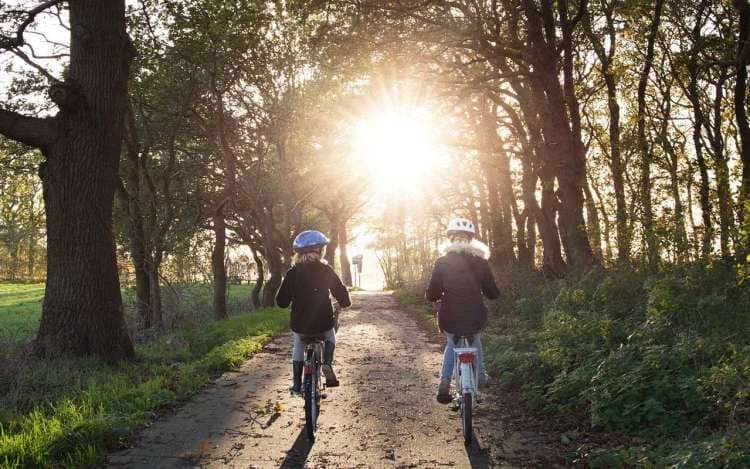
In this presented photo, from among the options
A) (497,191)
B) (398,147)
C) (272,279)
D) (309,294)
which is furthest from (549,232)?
(309,294)

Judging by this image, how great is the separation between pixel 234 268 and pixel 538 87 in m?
18.7

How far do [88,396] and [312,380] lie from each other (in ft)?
9.44

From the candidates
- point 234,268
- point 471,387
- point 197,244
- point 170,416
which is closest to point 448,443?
point 471,387

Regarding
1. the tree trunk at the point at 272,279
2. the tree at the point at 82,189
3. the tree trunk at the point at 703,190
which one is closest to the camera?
the tree trunk at the point at 703,190

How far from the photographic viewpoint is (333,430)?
6.61 m

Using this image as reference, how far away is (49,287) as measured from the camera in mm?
9711

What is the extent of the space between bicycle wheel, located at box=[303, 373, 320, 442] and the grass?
6.02 ft

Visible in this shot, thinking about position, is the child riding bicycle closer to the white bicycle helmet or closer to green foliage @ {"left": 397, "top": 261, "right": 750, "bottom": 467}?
the white bicycle helmet

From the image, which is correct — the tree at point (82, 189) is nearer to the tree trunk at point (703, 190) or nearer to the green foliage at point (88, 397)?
the green foliage at point (88, 397)

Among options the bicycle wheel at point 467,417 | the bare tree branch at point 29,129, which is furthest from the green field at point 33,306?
the bicycle wheel at point 467,417

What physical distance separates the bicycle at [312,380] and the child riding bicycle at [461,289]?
52.1 inches

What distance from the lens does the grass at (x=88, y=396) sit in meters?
5.50

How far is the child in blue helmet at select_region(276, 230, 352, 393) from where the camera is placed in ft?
22.3

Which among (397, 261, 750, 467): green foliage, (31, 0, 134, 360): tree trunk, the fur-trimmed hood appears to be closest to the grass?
(31, 0, 134, 360): tree trunk
